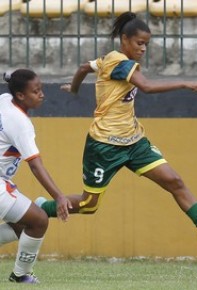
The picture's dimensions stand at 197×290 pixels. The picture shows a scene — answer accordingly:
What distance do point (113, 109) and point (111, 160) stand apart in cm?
40

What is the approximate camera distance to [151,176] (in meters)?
9.59

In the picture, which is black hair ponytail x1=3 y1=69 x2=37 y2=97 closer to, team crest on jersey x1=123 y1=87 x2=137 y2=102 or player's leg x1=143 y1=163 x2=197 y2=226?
team crest on jersey x1=123 y1=87 x2=137 y2=102

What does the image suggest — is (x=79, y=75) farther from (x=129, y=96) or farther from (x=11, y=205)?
(x=11, y=205)

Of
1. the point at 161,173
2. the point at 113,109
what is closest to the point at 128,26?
the point at 113,109

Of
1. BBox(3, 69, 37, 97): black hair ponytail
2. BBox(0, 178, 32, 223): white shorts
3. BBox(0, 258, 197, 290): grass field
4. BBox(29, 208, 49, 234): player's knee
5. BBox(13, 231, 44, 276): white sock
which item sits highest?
BBox(3, 69, 37, 97): black hair ponytail

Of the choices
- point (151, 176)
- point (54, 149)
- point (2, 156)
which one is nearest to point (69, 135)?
point (54, 149)

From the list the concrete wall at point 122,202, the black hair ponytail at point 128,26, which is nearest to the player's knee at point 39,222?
the black hair ponytail at point 128,26

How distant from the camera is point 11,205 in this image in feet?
28.0

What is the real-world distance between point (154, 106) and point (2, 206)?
3.22 metres

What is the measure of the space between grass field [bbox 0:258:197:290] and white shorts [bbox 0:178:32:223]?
485mm

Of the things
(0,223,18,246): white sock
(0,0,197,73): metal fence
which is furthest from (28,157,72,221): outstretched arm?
(0,0,197,73): metal fence

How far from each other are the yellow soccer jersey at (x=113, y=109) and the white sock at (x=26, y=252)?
1.32m

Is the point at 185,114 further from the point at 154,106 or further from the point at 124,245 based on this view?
the point at 124,245

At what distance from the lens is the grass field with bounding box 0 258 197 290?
8.49m
